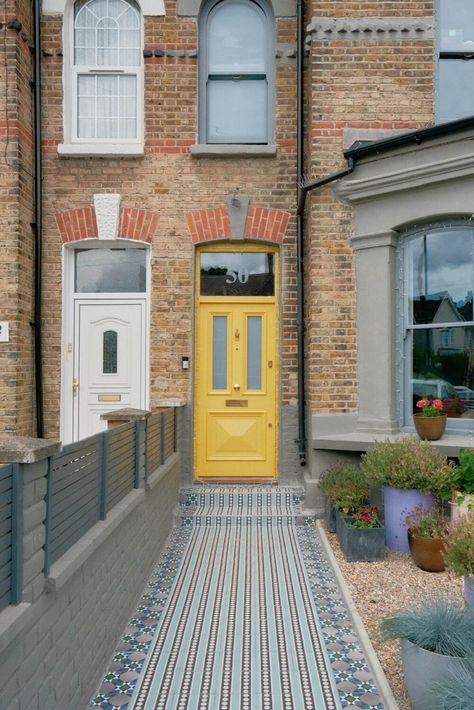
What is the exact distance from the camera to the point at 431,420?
18.5 feet

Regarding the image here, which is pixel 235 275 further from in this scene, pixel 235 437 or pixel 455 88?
pixel 455 88

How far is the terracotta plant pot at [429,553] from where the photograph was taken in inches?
187

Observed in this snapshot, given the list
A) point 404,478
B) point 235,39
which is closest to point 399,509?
point 404,478

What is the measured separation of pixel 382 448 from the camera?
5316mm

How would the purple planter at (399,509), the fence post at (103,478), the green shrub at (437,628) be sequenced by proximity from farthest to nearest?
the purple planter at (399,509), the fence post at (103,478), the green shrub at (437,628)

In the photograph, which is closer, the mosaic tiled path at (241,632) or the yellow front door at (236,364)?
the mosaic tiled path at (241,632)

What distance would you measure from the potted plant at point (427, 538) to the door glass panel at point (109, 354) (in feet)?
13.1

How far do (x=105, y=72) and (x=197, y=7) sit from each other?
141 cm

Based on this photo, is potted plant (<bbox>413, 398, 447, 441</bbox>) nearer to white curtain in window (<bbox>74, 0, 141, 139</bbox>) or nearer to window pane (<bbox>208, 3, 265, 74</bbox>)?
window pane (<bbox>208, 3, 265, 74</bbox>)

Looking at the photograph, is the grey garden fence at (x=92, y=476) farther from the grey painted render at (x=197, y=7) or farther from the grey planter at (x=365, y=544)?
the grey painted render at (x=197, y=7)

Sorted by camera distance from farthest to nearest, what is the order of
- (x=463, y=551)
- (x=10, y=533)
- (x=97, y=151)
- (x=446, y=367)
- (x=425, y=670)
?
(x=97, y=151) → (x=446, y=367) → (x=463, y=551) → (x=425, y=670) → (x=10, y=533)

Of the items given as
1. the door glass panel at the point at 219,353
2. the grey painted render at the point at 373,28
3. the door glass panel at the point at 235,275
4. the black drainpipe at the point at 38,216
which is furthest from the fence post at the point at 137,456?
the grey painted render at the point at 373,28

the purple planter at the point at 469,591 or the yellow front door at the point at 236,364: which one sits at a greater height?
the yellow front door at the point at 236,364

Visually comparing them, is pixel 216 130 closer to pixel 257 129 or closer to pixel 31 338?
pixel 257 129
